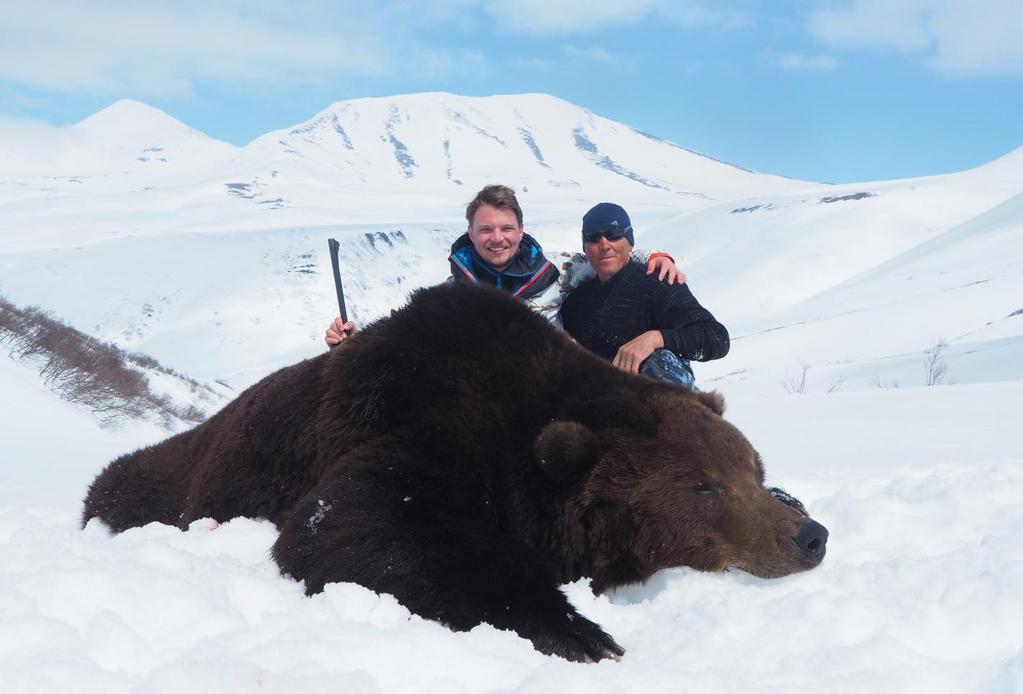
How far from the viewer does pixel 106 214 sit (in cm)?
10356

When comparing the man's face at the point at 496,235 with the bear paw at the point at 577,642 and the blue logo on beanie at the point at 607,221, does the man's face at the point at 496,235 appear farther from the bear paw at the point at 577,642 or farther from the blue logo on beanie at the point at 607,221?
the bear paw at the point at 577,642

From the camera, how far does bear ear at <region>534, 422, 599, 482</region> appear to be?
3123mm

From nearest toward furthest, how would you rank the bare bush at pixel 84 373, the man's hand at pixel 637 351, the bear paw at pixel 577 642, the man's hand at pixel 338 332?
1. the bear paw at pixel 577 642
2. the man's hand at pixel 637 351
3. the man's hand at pixel 338 332
4. the bare bush at pixel 84 373

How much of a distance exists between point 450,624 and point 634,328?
282cm

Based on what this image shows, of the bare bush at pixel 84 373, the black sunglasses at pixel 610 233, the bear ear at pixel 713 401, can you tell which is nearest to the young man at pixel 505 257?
the black sunglasses at pixel 610 233

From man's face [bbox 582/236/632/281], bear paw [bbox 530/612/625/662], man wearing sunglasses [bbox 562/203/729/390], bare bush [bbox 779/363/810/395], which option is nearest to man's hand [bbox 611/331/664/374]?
man wearing sunglasses [bbox 562/203/729/390]

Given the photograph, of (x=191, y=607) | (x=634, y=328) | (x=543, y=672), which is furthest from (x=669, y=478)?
(x=634, y=328)

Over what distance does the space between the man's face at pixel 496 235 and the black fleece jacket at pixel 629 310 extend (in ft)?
1.94

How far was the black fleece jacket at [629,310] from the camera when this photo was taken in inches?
200

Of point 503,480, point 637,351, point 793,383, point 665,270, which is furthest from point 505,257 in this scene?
point 793,383

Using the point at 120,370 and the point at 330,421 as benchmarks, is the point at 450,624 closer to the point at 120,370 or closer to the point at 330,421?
the point at 330,421

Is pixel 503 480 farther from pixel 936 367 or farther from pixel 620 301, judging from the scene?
pixel 936 367

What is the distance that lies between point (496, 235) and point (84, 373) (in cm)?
1573

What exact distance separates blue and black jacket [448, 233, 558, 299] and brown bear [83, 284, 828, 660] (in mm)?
1316
